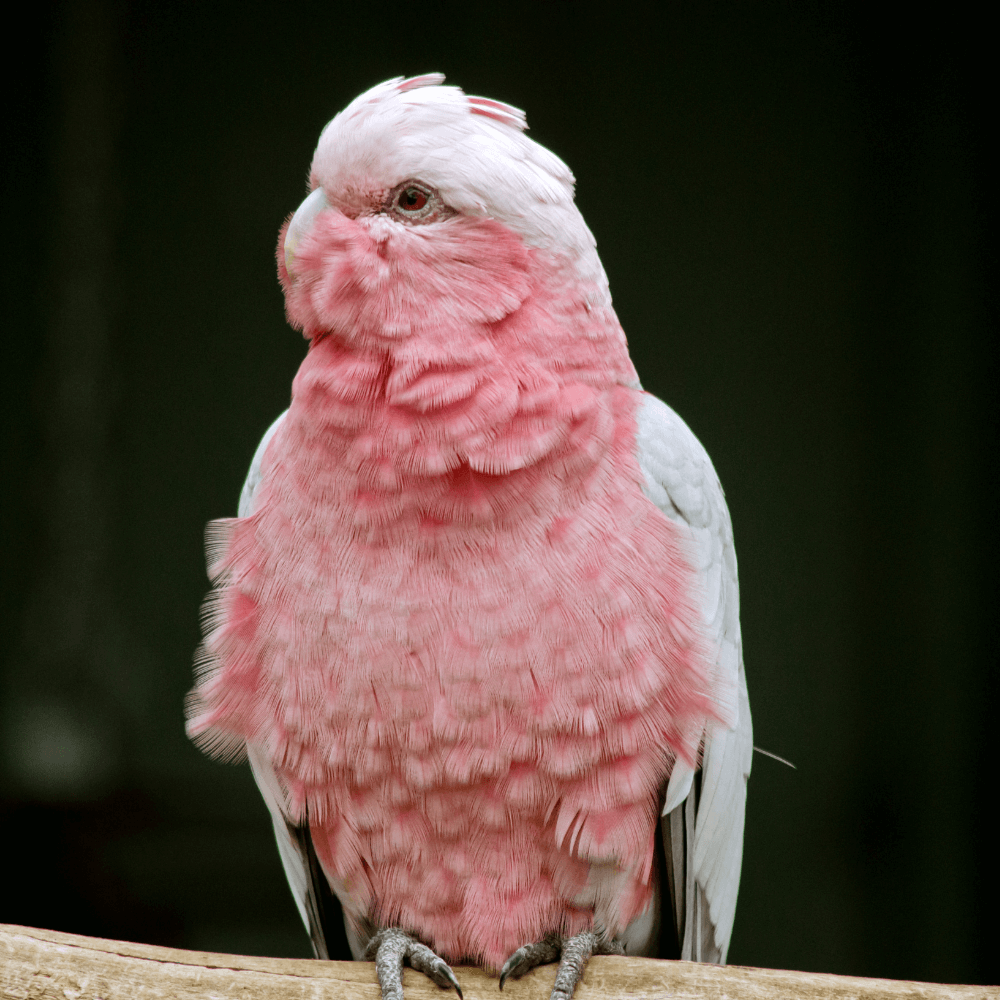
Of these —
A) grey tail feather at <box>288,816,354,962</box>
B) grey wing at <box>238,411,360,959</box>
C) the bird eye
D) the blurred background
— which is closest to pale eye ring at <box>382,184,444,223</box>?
the bird eye

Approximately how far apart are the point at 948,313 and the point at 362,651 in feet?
9.89

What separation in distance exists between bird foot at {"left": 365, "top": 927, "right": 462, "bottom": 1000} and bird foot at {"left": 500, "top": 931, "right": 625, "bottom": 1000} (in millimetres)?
95

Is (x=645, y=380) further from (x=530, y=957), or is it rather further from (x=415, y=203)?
(x=530, y=957)

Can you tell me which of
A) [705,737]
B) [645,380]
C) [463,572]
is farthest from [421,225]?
[645,380]

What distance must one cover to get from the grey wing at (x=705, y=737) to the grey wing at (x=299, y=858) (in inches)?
25.6

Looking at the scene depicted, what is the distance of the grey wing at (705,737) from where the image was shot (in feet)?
5.61

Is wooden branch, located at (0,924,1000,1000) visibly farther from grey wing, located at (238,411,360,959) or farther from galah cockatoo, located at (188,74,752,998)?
grey wing, located at (238,411,360,959)

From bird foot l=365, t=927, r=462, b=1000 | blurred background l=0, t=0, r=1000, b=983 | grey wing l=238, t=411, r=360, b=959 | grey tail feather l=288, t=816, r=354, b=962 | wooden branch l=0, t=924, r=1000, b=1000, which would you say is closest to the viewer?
wooden branch l=0, t=924, r=1000, b=1000

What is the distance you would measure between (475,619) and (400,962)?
23.9 inches

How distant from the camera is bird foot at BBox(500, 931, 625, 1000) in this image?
1.62m

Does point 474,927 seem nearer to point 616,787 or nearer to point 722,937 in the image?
point 616,787

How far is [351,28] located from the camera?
378 cm

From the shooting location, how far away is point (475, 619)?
1.53 meters

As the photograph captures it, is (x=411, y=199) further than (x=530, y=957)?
No
